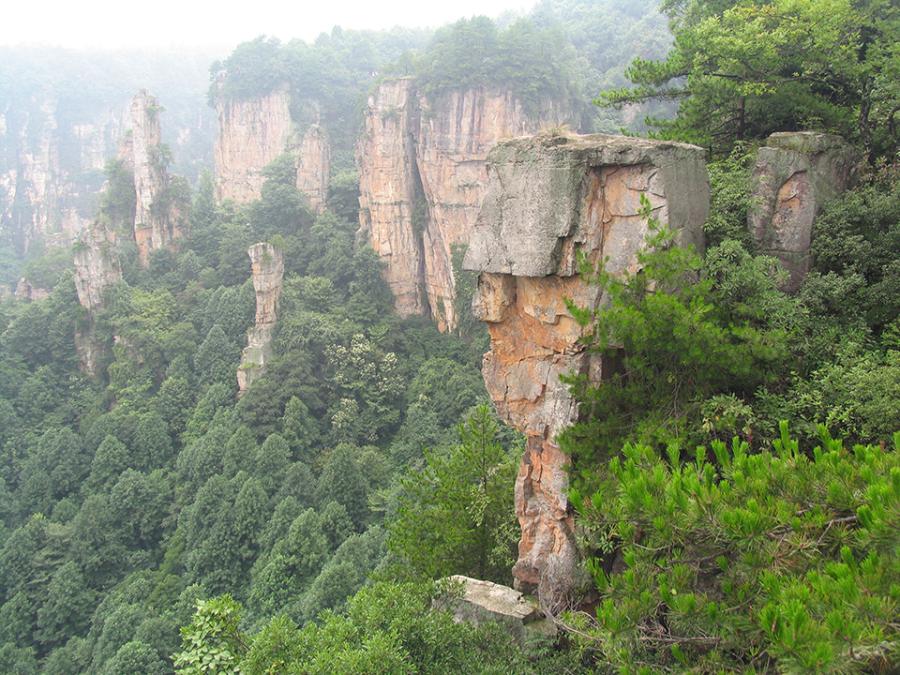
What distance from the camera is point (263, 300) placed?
30.2m

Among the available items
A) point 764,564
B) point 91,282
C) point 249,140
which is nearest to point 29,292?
point 91,282

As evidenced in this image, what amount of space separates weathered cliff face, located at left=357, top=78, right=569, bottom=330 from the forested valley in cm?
40

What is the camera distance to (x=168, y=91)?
90562mm

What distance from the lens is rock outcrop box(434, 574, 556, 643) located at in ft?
25.7

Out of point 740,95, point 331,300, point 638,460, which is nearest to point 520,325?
point 638,460

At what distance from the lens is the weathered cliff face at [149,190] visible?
119ft

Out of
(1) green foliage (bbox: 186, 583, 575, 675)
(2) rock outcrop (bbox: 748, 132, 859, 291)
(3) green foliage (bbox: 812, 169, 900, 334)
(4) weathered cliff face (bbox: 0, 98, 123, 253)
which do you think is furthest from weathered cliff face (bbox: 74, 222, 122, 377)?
(3) green foliage (bbox: 812, 169, 900, 334)

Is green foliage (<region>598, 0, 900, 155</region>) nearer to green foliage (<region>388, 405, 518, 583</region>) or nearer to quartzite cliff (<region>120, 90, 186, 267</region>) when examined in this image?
green foliage (<region>388, 405, 518, 583</region>)

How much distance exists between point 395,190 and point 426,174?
199 cm

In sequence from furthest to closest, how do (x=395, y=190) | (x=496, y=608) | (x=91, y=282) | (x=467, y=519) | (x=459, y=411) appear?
1. (x=395, y=190)
2. (x=91, y=282)
3. (x=459, y=411)
4. (x=467, y=519)
5. (x=496, y=608)

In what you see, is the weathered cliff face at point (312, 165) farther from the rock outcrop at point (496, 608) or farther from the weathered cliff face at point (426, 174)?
the rock outcrop at point (496, 608)

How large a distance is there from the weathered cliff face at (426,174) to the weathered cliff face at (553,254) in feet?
87.7

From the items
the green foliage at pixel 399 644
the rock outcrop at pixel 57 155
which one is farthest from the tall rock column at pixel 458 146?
the rock outcrop at pixel 57 155

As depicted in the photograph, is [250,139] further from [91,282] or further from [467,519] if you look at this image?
[467,519]
